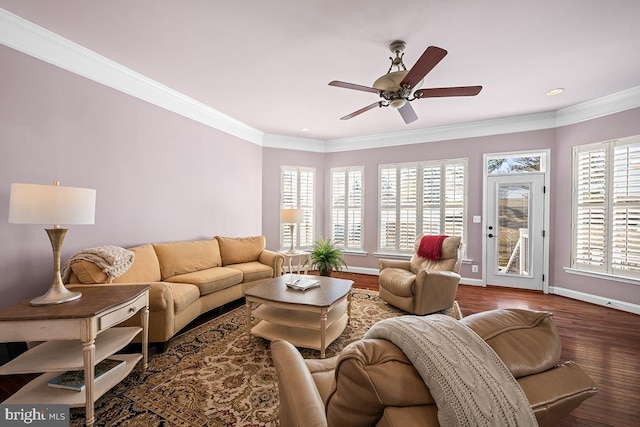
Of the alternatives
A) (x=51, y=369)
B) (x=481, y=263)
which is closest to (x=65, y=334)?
(x=51, y=369)

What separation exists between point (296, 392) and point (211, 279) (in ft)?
8.54

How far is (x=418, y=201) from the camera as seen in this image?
5.34 metres

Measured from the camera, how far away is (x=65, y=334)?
65.1 inches

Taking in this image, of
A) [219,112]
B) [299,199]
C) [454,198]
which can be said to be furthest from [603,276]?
[219,112]

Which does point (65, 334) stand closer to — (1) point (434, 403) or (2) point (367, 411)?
(2) point (367, 411)

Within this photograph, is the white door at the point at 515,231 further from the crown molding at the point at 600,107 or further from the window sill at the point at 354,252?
the window sill at the point at 354,252

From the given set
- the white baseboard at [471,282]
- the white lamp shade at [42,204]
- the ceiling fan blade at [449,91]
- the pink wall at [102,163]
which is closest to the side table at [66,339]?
the white lamp shade at [42,204]

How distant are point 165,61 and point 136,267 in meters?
2.18

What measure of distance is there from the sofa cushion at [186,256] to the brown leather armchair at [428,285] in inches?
92.6

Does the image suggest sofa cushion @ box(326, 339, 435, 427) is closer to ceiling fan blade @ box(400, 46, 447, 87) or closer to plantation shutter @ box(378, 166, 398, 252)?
ceiling fan blade @ box(400, 46, 447, 87)

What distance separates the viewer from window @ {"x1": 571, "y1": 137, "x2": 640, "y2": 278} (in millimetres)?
3609

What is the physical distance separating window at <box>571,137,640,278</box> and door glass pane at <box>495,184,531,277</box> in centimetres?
59

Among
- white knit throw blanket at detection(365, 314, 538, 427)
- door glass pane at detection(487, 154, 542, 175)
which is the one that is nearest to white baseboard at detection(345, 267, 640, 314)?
door glass pane at detection(487, 154, 542, 175)

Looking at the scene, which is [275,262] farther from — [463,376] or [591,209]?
[591,209]
